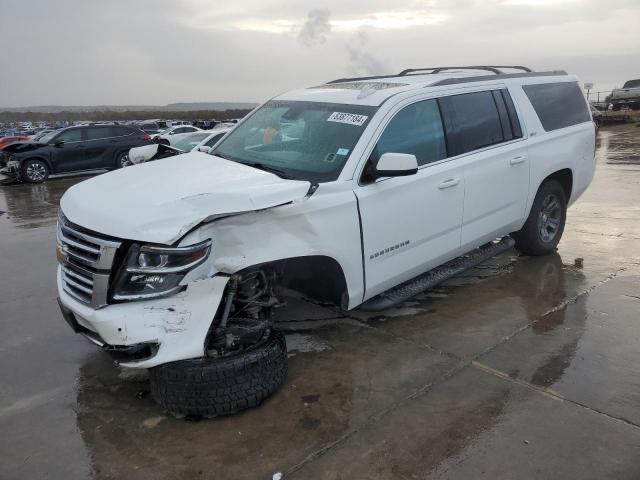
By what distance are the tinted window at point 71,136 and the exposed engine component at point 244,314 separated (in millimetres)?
15043

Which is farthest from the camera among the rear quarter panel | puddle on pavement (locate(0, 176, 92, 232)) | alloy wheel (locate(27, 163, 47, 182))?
alloy wheel (locate(27, 163, 47, 182))

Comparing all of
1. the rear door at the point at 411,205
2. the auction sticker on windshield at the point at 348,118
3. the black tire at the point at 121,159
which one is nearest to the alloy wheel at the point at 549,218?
the rear door at the point at 411,205

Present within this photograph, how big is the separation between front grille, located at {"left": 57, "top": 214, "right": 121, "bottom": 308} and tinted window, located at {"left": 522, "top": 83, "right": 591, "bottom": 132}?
432 cm

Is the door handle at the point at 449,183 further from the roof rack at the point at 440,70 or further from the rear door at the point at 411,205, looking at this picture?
the roof rack at the point at 440,70

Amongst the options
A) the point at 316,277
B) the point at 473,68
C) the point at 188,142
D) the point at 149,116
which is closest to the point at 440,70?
the point at 473,68

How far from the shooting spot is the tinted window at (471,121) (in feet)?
14.8

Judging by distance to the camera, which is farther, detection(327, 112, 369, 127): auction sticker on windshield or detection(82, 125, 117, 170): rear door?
detection(82, 125, 117, 170): rear door

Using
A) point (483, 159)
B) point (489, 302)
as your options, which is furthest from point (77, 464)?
point (483, 159)

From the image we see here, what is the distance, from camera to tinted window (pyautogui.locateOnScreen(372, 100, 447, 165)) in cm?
399

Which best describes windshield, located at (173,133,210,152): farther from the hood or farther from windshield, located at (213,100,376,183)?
the hood

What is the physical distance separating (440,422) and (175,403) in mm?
1498

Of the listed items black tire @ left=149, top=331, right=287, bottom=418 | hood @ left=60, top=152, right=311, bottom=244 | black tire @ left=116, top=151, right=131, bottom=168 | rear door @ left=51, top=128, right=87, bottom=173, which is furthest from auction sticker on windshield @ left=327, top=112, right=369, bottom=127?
rear door @ left=51, top=128, right=87, bottom=173

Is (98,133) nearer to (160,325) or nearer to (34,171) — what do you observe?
(34,171)

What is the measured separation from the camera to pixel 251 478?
267cm
